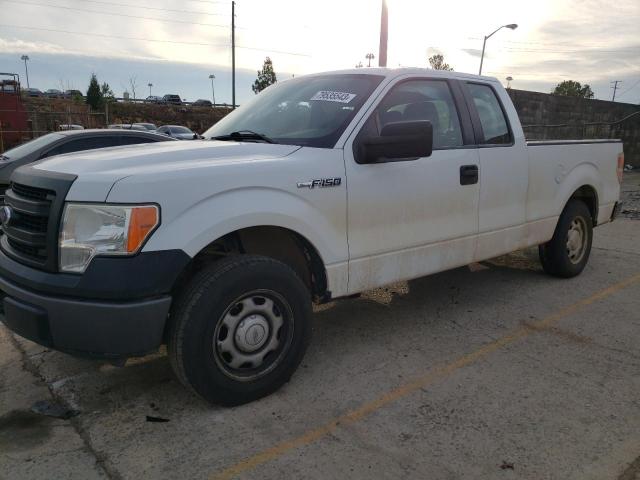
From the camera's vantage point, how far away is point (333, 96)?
369 cm

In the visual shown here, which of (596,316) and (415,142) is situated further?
(596,316)

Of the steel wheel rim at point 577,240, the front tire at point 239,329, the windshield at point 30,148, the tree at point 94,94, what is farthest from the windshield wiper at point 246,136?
the tree at point 94,94

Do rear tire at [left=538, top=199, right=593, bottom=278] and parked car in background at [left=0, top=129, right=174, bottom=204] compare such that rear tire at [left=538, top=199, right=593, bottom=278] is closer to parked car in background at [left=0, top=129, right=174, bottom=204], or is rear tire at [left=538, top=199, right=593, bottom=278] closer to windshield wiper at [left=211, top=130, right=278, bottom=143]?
windshield wiper at [left=211, top=130, right=278, bottom=143]

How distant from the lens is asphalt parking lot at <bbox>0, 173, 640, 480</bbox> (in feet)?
8.30

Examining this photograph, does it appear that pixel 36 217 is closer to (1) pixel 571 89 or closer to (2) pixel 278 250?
(2) pixel 278 250

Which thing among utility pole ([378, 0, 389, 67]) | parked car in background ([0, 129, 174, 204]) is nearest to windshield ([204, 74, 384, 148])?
parked car in background ([0, 129, 174, 204])

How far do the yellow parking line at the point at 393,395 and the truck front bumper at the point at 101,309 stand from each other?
734 mm

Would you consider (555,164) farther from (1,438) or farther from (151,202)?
(1,438)

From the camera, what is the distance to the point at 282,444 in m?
2.68

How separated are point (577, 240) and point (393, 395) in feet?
11.4

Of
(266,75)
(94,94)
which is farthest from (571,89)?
(94,94)

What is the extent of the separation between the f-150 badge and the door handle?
121 cm

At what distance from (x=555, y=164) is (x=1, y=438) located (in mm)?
4779

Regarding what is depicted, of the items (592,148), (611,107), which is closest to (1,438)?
(592,148)
